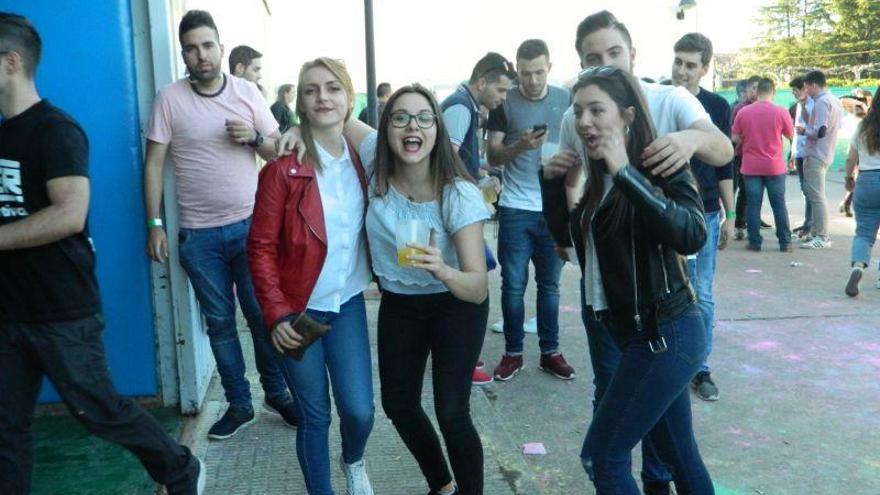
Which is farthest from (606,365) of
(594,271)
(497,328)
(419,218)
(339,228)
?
(497,328)

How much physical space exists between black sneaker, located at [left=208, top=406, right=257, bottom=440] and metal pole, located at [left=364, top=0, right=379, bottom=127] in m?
2.97

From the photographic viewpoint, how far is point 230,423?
4.01m

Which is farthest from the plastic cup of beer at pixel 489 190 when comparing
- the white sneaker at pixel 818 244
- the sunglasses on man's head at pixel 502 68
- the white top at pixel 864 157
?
the white sneaker at pixel 818 244

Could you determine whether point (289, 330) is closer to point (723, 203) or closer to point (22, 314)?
point (22, 314)

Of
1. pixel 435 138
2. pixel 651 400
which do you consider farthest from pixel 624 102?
pixel 651 400

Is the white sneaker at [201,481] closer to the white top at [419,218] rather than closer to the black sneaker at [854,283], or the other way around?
the white top at [419,218]

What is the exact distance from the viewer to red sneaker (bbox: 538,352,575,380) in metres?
4.84

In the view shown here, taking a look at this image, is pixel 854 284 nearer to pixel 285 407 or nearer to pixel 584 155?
pixel 584 155

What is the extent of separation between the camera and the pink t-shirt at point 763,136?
28.8ft

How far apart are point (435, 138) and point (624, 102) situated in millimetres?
754

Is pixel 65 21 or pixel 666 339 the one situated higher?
pixel 65 21

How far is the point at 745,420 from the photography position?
422 cm

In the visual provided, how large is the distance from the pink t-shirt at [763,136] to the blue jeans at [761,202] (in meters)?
0.09

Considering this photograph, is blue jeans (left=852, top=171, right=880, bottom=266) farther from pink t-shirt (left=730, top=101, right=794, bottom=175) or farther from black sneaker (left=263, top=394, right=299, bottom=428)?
black sneaker (left=263, top=394, right=299, bottom=428)
